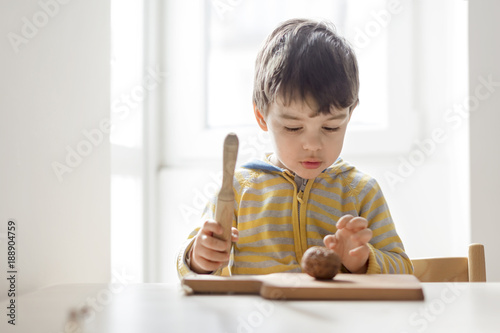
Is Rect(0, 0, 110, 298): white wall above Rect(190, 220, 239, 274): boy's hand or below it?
above

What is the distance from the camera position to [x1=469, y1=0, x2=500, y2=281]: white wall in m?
1.26

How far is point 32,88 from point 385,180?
928 mm

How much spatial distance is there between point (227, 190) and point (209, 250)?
102mm

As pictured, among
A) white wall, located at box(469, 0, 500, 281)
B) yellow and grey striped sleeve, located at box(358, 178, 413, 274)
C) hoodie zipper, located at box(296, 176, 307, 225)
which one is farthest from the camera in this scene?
white wall, located at box(469, 0, 500, 281)

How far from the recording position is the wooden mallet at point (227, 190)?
66 centimetres

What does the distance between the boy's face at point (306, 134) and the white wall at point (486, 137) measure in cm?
52

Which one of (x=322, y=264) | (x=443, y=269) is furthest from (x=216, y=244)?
(x=443, y=269)

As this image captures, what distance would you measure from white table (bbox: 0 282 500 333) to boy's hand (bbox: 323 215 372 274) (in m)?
0.12

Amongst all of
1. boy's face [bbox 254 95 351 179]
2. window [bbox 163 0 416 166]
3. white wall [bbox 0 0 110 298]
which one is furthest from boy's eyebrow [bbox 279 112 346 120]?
window [bbox 163 0 416 166]

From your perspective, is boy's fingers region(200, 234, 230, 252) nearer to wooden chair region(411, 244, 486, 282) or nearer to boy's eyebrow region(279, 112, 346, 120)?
boy's eyebrow region(279, 112, 346, 120)

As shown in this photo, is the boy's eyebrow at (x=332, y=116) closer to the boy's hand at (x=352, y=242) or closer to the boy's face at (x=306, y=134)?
the boy's face at (x=306, y=134)

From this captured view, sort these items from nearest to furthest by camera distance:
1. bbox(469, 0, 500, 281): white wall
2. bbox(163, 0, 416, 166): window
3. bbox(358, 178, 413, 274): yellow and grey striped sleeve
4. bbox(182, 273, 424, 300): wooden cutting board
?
bbox(182, 273, 424, 300): wooden cutting board → bbox(358, 178, 413, 274): yellow and grey striped sleeve → bbox(469, 0, 500, 281): white wall → bbox(163, 0, 416, 166): window

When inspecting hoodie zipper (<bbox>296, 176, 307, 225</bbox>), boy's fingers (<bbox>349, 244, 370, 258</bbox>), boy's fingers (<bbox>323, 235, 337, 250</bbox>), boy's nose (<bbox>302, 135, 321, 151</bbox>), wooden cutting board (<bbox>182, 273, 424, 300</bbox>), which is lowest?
wooden cutting board (<bbox>182, 273, 424, 300</bbox>)

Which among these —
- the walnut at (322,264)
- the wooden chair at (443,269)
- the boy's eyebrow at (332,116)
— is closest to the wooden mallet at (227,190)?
the walnut at (322,264)
